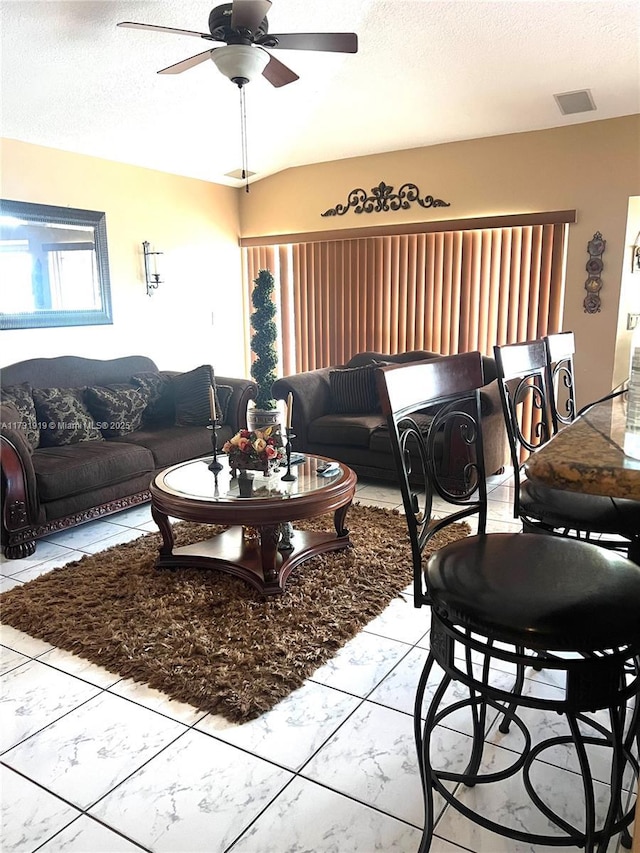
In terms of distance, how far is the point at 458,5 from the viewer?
3297 millimetres

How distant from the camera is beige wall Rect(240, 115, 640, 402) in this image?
4445 millimetres

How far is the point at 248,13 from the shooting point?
270cm

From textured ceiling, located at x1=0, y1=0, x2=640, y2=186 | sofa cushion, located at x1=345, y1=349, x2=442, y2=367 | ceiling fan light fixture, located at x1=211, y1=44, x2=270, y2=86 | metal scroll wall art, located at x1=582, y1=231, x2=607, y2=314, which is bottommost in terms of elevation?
sofa cushion, located at x1=345, y1=349, x2=442, y2=367

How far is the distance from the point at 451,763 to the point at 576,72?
384cm

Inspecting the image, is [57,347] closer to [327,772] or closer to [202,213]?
[202,213]

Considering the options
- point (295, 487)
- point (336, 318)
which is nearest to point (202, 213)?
point (336, 318)

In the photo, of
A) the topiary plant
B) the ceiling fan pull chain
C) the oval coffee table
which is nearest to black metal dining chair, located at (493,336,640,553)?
the oval coffee table

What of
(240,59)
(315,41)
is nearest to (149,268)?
(240,59)

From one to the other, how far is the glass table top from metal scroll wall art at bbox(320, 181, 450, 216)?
2.79 m

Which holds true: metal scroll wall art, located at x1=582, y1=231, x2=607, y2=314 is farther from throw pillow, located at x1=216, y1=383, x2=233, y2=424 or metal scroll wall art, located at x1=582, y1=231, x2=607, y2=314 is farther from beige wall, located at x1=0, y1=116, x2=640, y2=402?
throw pillow, located at x1=216, y1=383, x2=233, y2=424

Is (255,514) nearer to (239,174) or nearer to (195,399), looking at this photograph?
(195,399)

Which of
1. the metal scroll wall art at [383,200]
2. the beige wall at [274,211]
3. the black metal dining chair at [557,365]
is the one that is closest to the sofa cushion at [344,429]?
the beige wall at [274,211]

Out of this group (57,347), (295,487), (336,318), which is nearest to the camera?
(295,487)

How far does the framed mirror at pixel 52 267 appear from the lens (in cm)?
423
